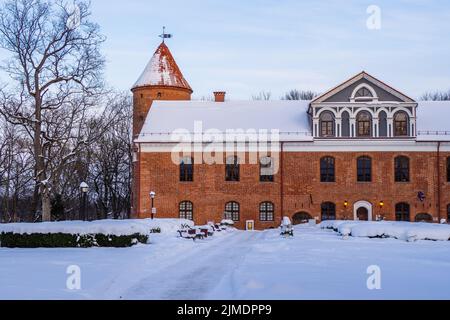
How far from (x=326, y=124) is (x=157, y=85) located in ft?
49.6

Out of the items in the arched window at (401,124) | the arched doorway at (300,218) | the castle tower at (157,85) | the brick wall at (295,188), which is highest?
the castle tower at (157,85)

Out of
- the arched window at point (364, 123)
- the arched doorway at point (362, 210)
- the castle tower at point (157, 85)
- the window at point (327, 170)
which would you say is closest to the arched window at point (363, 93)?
the arched window at point (364, 123)

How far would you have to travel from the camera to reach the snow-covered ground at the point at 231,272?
12.2 metres

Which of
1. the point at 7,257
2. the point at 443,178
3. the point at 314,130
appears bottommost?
the point at 7,257

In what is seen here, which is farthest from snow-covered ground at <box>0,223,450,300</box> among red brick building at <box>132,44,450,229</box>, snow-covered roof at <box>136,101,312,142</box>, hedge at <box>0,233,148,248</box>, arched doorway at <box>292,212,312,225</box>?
snow-covered roof at <box>136,101,312,142</box>

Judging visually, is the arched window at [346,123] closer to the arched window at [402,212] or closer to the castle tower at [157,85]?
the arched window at [402,212]

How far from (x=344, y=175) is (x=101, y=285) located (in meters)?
33.8

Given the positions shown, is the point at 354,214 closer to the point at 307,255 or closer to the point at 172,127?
the point at 172,127

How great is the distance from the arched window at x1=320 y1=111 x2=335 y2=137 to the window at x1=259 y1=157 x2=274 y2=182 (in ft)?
13.8

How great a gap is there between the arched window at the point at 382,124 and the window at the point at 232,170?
10381 mm

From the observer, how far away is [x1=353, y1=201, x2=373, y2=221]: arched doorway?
1778 inches

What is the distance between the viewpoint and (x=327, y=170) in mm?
45531

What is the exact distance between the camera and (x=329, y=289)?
12.2 m
